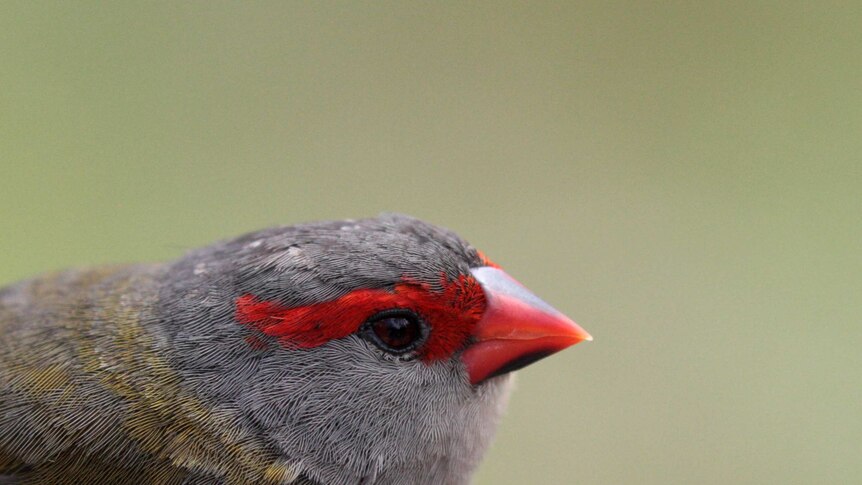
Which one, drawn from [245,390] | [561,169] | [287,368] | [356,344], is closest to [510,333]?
[356,344]

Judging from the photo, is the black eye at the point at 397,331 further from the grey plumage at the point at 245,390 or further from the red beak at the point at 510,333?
the red beak at the point at 510,333

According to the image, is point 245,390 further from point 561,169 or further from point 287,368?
point 561,169

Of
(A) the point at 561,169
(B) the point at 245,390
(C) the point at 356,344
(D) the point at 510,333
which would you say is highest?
(A) the point at 561,169

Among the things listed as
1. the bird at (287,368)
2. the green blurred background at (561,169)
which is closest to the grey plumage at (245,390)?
the bird at (287,368)

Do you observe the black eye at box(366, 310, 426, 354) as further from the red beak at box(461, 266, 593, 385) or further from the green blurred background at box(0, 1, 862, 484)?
the green blurred background at box(0, 1, 862, 484)

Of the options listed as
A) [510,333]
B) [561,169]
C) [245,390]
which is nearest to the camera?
[245,390]

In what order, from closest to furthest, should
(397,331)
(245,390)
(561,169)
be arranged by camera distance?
(245,390) < (397,331) < (561,169)

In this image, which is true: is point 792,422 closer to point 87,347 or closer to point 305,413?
point 305,413
